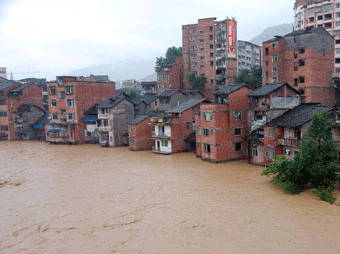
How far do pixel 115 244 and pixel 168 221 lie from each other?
147 inches

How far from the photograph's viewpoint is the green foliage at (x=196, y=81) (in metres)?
63.9

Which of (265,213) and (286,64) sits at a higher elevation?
(286,64)

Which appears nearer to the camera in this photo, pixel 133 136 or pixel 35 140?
pixel 133 136

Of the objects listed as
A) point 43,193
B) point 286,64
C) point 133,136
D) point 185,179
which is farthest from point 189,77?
point 43,193

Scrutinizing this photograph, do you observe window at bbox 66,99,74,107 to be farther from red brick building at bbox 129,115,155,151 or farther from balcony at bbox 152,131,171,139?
balcony at bbox 152,131,171,139

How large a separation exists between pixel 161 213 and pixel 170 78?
47.8 m

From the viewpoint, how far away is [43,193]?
2597 centimetres

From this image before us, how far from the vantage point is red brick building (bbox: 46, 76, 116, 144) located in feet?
167

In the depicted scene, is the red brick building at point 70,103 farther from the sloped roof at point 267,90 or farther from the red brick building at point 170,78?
the sloped roof at point 267,90

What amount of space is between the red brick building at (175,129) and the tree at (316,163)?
59.9 ft

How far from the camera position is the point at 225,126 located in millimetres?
33188

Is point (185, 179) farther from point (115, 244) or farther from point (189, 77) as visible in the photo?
point (189, 77)

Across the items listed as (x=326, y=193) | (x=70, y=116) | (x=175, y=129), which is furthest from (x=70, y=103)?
(x=326, y=193)

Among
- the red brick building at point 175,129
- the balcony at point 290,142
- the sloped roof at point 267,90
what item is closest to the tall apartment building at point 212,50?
the red brick building at point 175,129
